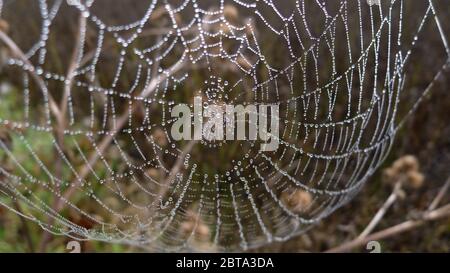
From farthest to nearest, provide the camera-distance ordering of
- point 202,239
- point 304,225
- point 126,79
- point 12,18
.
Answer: point 12,18, point 126,79, point 304,225, point 202,239

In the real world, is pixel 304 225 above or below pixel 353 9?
below

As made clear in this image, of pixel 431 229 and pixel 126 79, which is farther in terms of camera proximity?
pixel 126 79

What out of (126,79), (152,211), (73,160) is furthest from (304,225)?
(126,79)
